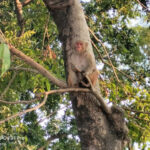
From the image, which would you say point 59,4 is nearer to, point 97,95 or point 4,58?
point 97,95

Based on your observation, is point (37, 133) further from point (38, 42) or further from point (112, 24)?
point (112, 24)

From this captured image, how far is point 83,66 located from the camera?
140 cm

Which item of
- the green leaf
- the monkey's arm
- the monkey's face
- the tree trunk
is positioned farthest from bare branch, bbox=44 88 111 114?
the monkey's arm

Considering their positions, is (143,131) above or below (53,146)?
below

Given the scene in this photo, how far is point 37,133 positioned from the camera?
23.3 ft

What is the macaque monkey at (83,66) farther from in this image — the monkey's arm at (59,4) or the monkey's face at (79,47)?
the monkey's arm at (59,4)

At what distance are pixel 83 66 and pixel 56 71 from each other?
0.82 m

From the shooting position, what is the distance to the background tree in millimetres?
1994

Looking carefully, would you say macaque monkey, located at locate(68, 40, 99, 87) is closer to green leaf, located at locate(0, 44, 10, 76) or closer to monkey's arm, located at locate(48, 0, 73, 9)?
monkey's arm, located at locate(48, 0, 73, 9)

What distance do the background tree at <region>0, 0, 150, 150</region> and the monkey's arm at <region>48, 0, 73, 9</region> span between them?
0.03m

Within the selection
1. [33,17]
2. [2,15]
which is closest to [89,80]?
[33,17]

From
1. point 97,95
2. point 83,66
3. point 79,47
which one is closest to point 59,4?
point 79,47

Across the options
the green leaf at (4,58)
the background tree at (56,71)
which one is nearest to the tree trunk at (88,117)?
the background tree at (56,71)

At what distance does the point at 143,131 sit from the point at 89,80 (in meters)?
0.81
